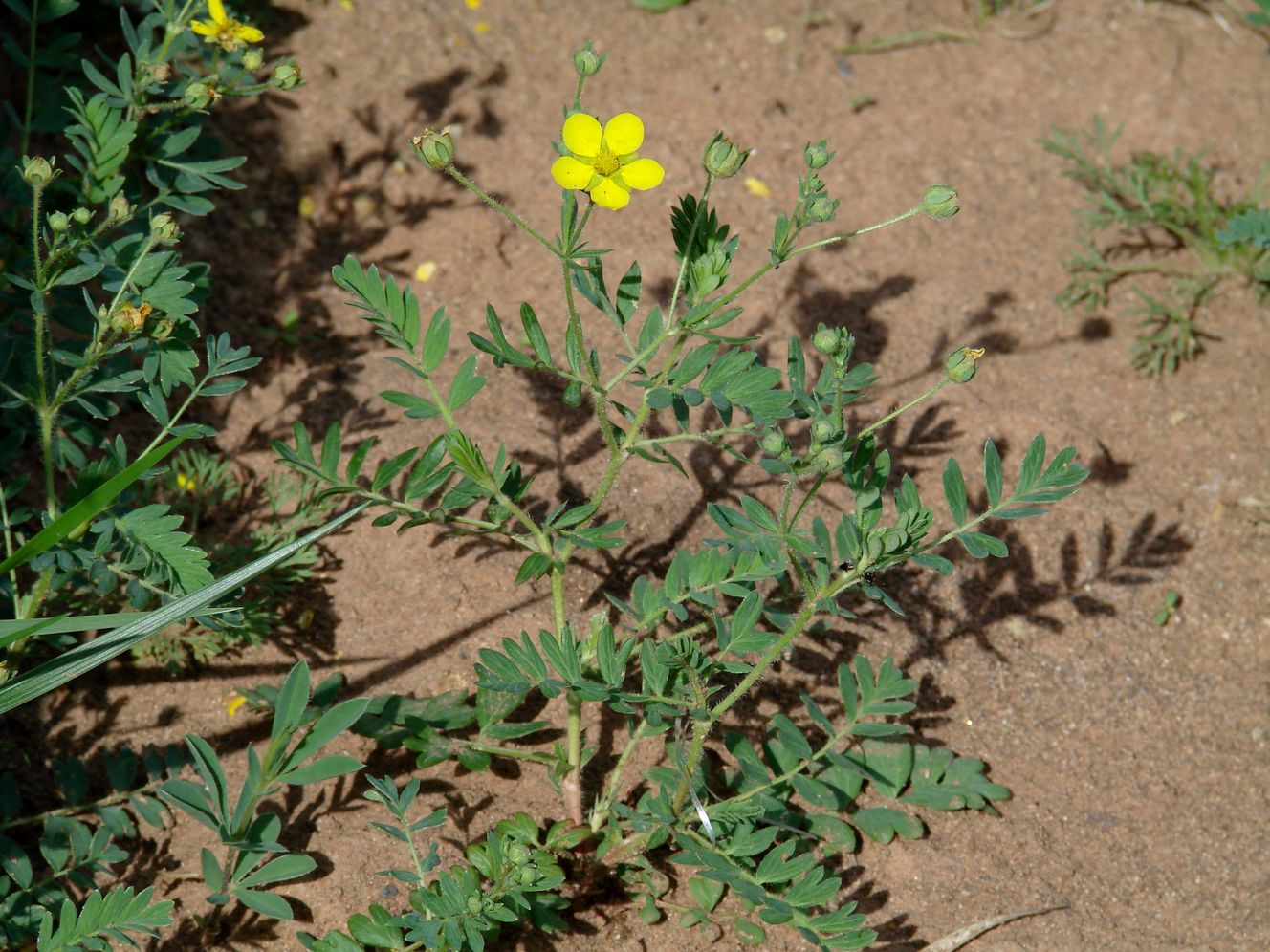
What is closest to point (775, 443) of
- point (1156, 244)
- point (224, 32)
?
point (224, 32)

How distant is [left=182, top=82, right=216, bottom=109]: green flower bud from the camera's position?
226 centimetres

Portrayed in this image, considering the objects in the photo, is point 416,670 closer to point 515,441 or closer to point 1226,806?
point 515,441

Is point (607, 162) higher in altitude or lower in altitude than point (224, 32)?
lower

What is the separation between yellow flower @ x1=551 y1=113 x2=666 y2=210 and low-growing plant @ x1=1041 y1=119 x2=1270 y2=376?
164 centimetres

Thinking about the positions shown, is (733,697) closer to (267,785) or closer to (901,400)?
(267,785)

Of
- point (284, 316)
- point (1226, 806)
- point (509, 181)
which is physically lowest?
point (1226, 806)

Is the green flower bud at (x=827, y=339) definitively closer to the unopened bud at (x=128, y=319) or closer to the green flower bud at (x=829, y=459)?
the green flower bud at (x=829, y=459)

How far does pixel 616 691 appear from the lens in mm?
1954

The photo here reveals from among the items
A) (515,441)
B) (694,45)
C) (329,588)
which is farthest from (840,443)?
(694,45)

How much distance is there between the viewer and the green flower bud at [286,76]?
2291mm

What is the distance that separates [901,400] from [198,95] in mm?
1765

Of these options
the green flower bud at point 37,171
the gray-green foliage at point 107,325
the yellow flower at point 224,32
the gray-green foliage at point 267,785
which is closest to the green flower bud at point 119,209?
the gray-green foliage at point 107,325

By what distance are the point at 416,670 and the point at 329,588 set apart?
0.29m

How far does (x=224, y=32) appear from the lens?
2.43m
